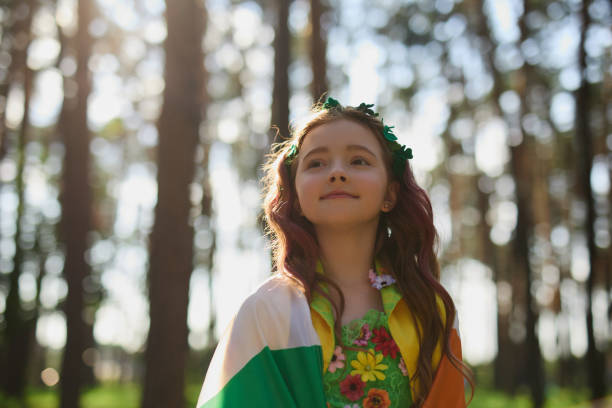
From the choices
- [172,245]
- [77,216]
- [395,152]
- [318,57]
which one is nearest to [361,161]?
[395,152]

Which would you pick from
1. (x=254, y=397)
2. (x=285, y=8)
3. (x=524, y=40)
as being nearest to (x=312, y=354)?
(x=254, y=397)

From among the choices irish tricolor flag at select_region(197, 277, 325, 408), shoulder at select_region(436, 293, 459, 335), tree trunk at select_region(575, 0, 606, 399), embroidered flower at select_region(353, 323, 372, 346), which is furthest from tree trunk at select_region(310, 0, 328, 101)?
tree trunk at select_region(575, 0, 606, 399)

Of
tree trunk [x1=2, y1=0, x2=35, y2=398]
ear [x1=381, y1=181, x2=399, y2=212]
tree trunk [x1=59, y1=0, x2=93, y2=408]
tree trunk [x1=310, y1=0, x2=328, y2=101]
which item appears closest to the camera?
ear [x1=381, y1=181, x2=399, y2=212]

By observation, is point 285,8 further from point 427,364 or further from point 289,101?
point 427,364

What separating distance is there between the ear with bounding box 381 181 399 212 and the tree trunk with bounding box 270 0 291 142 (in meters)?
4.29

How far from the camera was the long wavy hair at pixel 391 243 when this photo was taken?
232 centimetres

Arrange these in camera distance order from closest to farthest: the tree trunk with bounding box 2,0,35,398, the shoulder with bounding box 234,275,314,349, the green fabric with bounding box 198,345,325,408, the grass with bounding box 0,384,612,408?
the green fabric with bounding box 198,345,325,408 → the shoulder with bounding box 234,275,314,349 → the tree trunk with bounding box 2,0,35,398 → the grass with bounding box 0,384,612,408

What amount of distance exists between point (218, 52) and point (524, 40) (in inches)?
338

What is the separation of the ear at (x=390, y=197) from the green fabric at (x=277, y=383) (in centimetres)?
79

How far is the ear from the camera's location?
259 cm

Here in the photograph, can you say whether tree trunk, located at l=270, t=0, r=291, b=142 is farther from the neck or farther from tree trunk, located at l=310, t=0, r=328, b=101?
the neck

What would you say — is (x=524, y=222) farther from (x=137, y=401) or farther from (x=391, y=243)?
(x=137, y=401)

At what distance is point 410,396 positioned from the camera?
2225 millimetres

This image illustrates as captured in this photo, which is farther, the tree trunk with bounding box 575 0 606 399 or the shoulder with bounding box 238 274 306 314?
the tree trunk with bounding box 575 0 606 399
